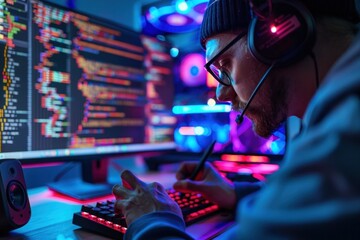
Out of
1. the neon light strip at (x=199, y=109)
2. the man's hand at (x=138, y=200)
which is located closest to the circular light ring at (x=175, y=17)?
the neon light strip at (x=199, y=109)

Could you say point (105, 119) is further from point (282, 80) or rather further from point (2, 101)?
point (282, 80)

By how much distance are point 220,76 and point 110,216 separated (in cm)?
37

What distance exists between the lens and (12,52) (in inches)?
28.0

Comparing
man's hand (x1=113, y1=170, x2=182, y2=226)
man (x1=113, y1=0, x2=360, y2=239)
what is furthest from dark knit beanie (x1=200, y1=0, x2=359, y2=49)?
man's hand (x1=113, y1=170, x2=182, y2=226)

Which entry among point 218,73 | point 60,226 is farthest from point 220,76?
point 60,226

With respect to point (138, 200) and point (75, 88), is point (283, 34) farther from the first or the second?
point (75, 88)

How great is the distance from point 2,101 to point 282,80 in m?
0.59

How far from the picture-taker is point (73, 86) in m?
0.85

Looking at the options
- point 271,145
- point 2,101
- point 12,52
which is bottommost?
point 271,145

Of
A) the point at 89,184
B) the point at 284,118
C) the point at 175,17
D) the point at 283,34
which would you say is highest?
the point at 175,17

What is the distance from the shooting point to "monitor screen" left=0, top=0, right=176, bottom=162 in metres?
0.72

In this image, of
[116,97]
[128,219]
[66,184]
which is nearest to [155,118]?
[116,97]

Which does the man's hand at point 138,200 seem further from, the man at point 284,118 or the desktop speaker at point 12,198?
the desktop speaker at point 12,198

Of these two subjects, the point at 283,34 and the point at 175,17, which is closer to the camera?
the point at 283,34
